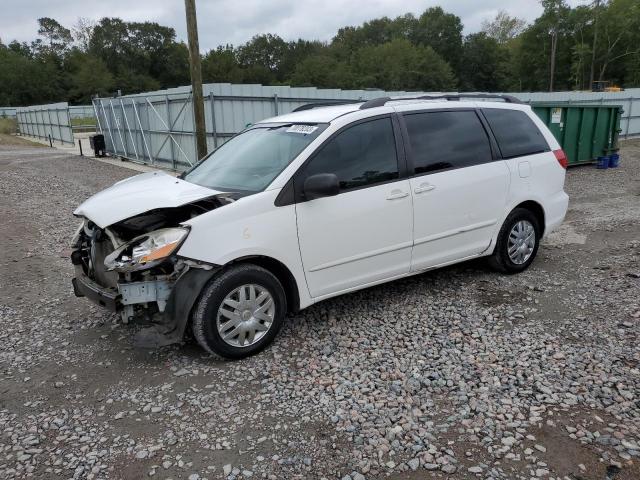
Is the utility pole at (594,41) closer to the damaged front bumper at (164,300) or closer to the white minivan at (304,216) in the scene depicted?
the white minivan at (304,216)

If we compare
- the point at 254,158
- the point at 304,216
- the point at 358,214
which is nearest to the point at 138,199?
the point at 254,158

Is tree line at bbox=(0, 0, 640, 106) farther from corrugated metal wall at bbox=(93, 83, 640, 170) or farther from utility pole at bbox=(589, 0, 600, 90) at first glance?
corrugated metal wall at bbox=(93, 83, 640, 170)

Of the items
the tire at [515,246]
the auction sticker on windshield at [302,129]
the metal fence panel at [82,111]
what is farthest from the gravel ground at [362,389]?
the metal fence panel at [82,111]

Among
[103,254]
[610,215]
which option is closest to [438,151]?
[103,254]

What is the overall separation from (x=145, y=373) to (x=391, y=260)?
219cm

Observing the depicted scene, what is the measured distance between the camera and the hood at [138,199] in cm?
363

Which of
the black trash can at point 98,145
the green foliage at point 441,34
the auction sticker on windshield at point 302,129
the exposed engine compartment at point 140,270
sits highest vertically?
the green foliage at point 441,34

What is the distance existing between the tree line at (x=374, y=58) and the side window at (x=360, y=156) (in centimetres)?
6880

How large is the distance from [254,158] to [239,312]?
140 centimetres

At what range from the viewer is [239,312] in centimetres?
369

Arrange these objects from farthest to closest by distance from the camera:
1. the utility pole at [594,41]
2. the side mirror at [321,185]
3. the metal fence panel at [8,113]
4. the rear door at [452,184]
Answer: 1. the utility pole at [594,41]
2. the metal fence panel at [8,113]
3. the rear door at [452,184]
4. the side mirror at [321,185]

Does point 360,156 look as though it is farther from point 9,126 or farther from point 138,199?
point 9,126

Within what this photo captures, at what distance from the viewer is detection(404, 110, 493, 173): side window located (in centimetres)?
452

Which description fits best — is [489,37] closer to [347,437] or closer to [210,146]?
[210,146]
